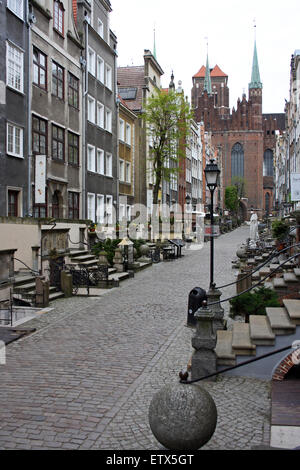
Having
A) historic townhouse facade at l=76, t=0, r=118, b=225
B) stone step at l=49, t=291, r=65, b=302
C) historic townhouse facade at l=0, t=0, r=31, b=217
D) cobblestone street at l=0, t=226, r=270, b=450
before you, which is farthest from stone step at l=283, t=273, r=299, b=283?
historic townhouse facade at l=76, t=0, r=118, b=225

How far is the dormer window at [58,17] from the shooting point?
23328 mm

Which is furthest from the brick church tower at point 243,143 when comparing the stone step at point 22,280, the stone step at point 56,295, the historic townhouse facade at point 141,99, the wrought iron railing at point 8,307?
the wrought iron railing at point 8,307

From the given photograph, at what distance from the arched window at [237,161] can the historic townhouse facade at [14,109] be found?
9528 centimetres

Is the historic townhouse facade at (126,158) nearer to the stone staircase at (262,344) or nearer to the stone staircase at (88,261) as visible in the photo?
the stone staircase at (88,261)

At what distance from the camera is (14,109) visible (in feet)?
62.8

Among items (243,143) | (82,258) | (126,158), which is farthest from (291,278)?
(243,143)

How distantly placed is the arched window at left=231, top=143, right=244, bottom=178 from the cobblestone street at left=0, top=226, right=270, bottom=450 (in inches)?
4003

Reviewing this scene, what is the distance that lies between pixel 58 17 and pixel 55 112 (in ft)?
15.6

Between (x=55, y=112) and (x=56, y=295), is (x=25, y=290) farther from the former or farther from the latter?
(x=55, y=112)

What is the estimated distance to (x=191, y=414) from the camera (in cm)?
460

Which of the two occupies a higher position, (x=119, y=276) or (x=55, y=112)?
(x=55, y=112)
